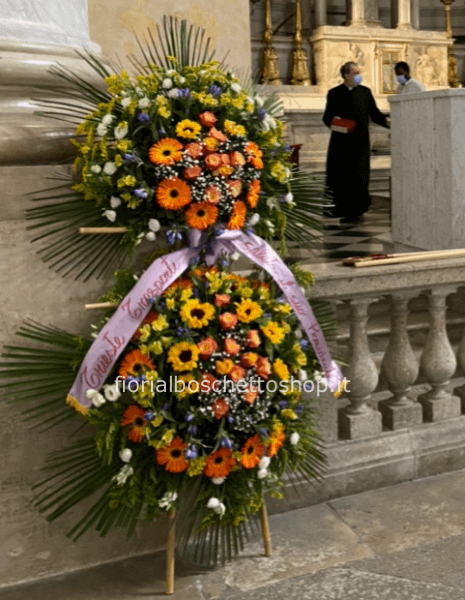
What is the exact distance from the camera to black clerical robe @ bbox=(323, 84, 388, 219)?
7.57 metres

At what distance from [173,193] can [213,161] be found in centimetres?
13

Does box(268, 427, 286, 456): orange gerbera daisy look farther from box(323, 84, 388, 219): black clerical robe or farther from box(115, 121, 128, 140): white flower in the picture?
box(323, 84, 388, 219): black clerical robe

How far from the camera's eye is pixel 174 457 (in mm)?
2033

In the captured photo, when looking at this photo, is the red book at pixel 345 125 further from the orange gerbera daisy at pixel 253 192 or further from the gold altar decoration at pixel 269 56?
the orange gerbera daisy at pixel 253 192

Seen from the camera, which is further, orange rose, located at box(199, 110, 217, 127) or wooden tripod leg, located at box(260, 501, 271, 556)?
wooden tripod leg, located at box(260, 501, 271, 556)

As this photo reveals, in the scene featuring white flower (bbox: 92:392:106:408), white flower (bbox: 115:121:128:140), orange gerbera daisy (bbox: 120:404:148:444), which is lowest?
orange gerbera daisy (bbox: 120:404:148:444)

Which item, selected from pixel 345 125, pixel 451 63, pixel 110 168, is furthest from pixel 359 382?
pixel 451 63

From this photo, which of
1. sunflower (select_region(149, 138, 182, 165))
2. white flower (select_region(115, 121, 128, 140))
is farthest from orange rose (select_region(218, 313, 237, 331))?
white flower (select_region(115, 121, 128, 140))

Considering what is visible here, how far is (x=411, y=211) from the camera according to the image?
4.98 meters

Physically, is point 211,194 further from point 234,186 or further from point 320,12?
point 320,12

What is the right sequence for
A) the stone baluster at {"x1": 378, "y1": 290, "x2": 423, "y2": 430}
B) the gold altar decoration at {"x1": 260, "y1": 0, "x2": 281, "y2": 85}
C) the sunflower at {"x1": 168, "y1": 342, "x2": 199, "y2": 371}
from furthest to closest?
the gold altar decoration at {"x1": 260, "y1": 0, "x2": 281, "y2": 85} < the stone baluster at {"x1": 378, "y1": 290, "x2": 423, "y2": 430} < the sunflower at {"x1": 168, "y1": 342, "x2": 199, "y2": 371}

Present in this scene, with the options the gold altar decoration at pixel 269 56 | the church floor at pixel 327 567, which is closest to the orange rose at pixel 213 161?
the church floor at pixel 327 567

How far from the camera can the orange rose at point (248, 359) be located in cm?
202

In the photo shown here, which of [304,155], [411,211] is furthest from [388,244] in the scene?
[304,155]
